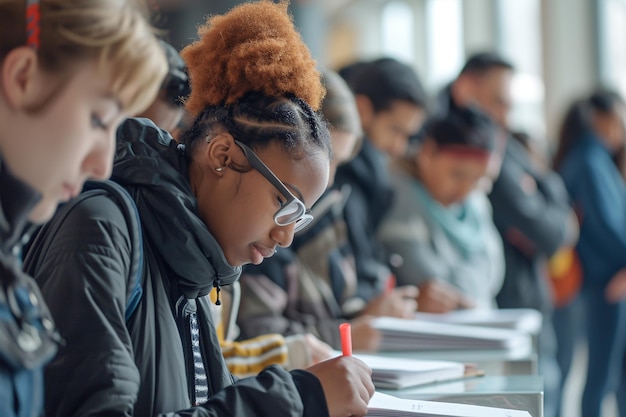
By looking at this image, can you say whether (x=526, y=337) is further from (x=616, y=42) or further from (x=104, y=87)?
(x=616, y=42)

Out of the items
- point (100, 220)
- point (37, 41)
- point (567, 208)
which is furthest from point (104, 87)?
point (567, 208)

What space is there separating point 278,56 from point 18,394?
1.88 feet

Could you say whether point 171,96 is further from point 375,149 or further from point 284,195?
point 375,149

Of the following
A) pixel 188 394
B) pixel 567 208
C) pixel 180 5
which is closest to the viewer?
pixel 188 394

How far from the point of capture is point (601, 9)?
658 centimetres

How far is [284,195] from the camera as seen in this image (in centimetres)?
118

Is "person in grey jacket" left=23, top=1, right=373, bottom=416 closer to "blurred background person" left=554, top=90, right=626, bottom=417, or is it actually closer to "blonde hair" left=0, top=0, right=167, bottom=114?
"blonde hair" left=0, top=0, right=167, bottom=114

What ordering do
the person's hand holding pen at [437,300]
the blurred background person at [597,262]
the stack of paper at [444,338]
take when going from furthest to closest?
the blurred background person at [597,262], the person's hand holding pen at [437,300], the stack of paper at [444,338]

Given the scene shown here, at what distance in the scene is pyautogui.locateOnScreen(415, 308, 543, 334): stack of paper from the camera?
7.77 ft

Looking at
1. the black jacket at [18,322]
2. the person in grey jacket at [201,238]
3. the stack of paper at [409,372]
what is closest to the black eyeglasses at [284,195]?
the person in grey jacket at [201,238]

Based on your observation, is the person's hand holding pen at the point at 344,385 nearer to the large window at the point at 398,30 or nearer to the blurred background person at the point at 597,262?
the blurred background person at the point at 597,262

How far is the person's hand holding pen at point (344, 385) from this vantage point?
110 cm

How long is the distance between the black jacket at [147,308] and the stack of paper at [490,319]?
1.23 metres

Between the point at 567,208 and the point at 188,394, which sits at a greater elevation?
the point at 188,394
